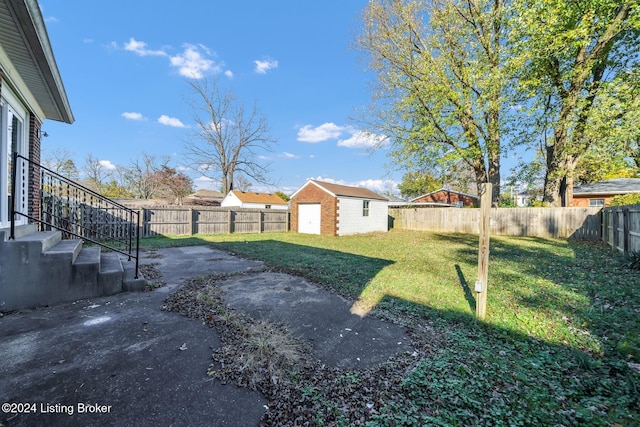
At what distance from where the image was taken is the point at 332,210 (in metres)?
15.5

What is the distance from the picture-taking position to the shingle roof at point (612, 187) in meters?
19.5

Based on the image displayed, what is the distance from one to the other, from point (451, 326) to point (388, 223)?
1757 centimetres

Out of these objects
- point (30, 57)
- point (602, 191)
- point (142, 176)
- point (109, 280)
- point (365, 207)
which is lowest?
point (109, 280)

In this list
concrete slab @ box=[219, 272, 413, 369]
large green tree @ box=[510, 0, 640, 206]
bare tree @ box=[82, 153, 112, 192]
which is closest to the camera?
concrete slab @ box=[219, 272, 413, 369]

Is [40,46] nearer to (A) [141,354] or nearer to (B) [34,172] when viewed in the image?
(B) [34,172]

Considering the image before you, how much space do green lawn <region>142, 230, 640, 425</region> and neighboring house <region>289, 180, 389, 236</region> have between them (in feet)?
29.2

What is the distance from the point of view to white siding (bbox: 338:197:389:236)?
1590 cm

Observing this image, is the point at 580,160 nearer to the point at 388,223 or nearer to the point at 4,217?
the point at 388,223

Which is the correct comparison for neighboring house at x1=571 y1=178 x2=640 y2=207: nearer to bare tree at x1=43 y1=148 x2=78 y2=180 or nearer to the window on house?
the window on house

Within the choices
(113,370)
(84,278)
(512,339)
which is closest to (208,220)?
(84,278)

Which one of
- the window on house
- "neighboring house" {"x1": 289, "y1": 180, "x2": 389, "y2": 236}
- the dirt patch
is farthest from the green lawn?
the window on house

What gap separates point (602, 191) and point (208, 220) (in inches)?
1126

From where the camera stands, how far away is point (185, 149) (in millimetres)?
24125

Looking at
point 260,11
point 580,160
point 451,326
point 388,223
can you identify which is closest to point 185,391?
point 451,326
